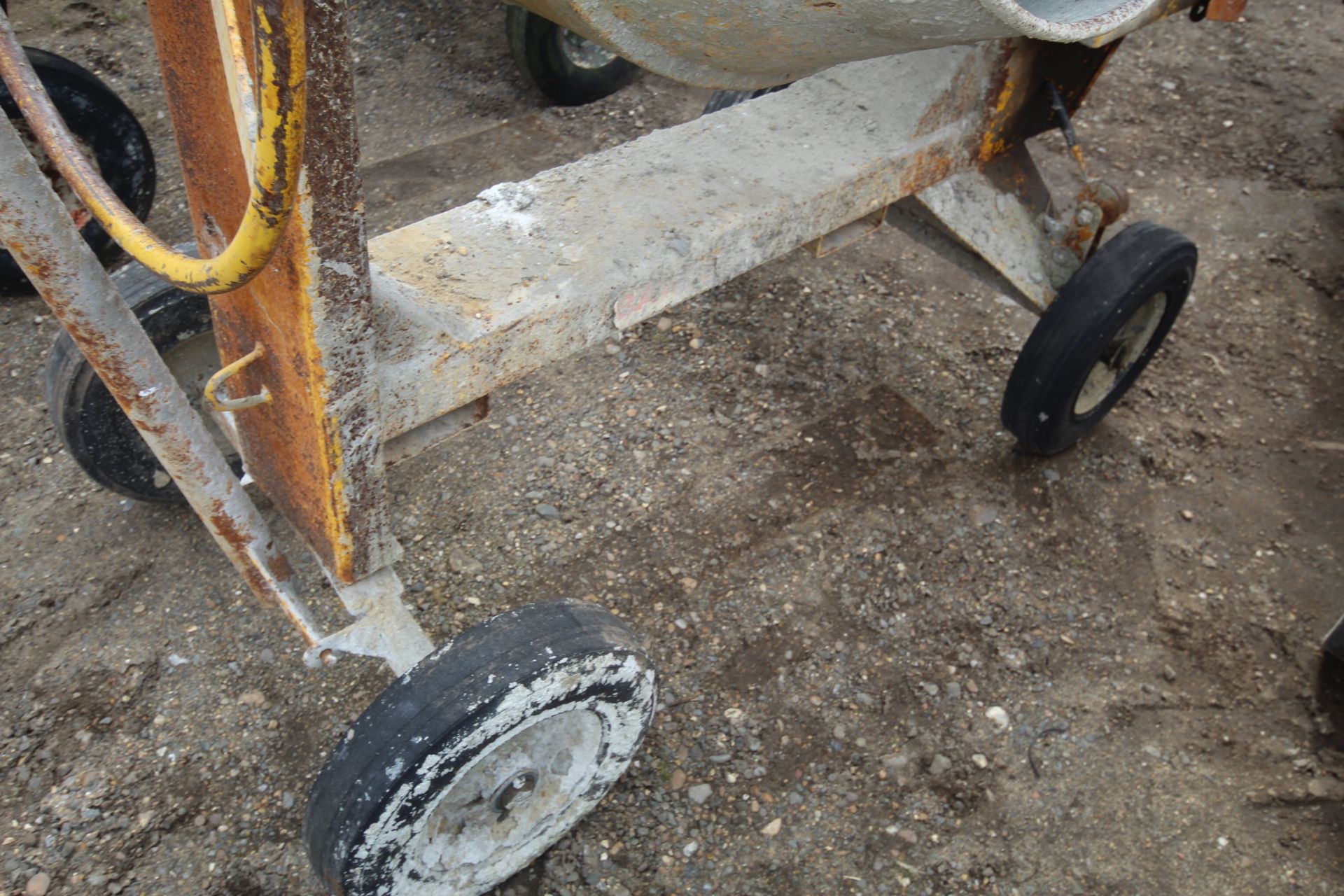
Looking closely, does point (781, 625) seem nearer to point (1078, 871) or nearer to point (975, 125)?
point (1078, 871)

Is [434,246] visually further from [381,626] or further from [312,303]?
[381,626]

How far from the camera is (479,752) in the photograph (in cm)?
Answer: 161

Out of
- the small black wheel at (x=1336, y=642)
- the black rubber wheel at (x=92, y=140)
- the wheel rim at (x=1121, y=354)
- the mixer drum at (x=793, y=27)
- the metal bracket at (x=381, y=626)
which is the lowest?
the small black wheel at (x=1336, y=642)

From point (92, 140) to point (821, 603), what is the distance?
7.89 feet

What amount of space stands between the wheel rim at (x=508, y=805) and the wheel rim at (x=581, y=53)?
2756mm

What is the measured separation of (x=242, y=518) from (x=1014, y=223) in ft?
6.18

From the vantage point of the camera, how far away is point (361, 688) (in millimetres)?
2307

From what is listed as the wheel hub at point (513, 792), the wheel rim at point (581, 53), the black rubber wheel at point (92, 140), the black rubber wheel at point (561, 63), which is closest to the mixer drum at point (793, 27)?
the wheel hub at point (513, 792)

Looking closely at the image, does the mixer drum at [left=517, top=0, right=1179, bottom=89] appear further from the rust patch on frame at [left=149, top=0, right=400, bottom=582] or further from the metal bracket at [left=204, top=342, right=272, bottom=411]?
the metal bracket at [left=204, top=342, right=272, bottom=411]

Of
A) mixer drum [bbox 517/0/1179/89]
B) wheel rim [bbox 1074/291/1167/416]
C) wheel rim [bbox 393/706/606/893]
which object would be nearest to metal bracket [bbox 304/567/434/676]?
wheel rim [bbox 393/706/606/893]

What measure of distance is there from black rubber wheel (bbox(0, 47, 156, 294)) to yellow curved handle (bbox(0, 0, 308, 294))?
1686 millimetres

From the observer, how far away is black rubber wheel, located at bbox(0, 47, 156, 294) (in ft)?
9.12

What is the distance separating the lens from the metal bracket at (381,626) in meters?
1.83

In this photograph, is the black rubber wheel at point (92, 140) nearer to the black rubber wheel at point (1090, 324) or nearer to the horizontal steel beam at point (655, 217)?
the horizontal steel beam at point (655, 217)
